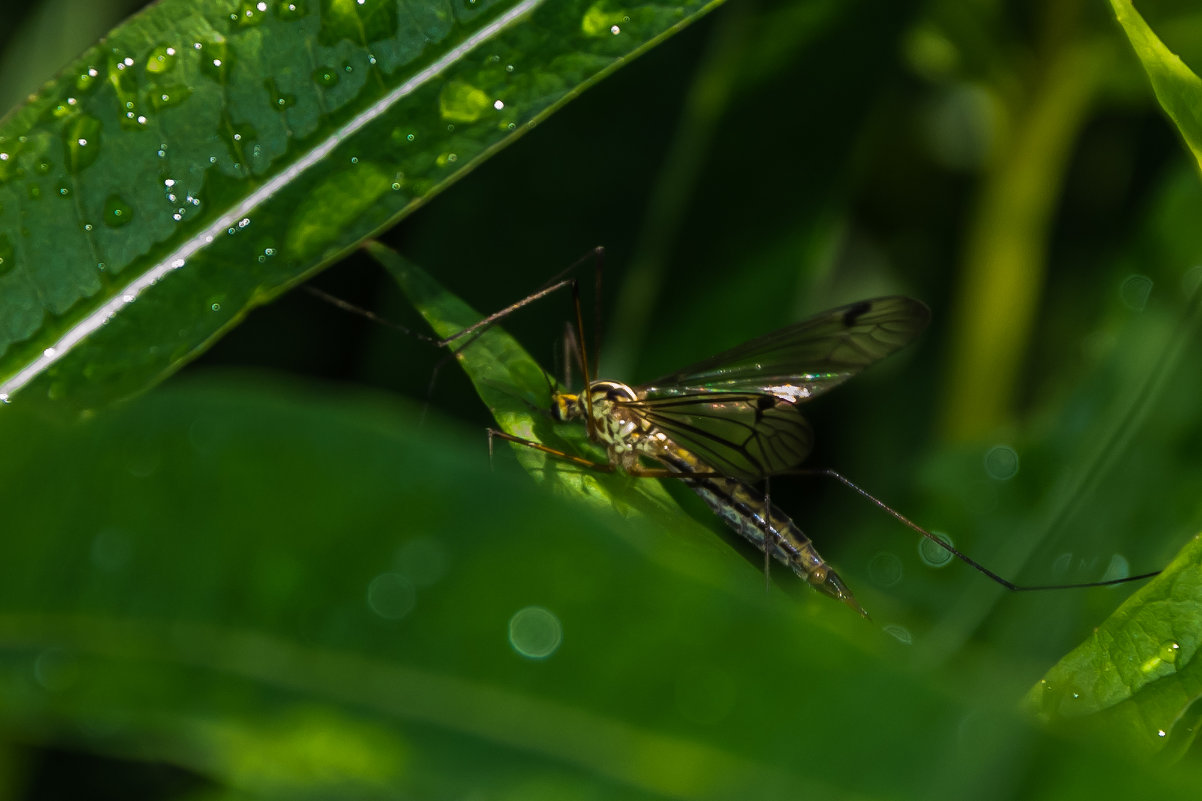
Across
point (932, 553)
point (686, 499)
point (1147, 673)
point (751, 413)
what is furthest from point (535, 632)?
point (686, 499)

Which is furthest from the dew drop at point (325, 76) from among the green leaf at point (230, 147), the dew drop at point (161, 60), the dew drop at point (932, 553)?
the dew drop at point (932, 553)

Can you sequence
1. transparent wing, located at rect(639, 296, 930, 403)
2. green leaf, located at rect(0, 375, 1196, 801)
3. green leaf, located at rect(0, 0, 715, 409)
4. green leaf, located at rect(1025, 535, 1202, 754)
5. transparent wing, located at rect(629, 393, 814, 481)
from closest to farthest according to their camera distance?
green leaf, located at rect(0, 375, 1196, 801)
green leaf, located at rect(1025, 535, 1202, 754)
green leaf, located at rect(0, 0, 715, 409)
transparent wing, located at rect(629, 393, 814, 481)
transparent wing, located at rect(639, 296, 930, 403)

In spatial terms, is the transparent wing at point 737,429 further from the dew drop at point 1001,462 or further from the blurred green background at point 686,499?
the dew drop at point 1001,462

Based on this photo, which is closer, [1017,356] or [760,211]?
[760,211]

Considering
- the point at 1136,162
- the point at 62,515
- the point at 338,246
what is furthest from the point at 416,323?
the point at 1136,162

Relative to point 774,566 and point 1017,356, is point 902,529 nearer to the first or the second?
point 774,566

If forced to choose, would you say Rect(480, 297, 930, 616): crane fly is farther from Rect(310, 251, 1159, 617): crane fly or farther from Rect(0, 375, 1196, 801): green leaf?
Rect(0, 375, 1196, 801): green leaf

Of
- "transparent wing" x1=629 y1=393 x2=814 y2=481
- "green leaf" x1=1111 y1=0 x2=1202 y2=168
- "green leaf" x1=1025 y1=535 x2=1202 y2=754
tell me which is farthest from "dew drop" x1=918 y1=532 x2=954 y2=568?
"green leaf" x1=1111 y1=0 x2=1202 y2=168
